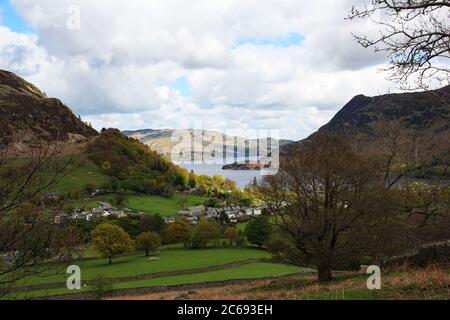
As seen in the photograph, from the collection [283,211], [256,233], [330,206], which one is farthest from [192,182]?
[330,206]

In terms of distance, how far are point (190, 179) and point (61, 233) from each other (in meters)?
188

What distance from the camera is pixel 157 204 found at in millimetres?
137500

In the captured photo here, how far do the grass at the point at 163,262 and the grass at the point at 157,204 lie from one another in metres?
40.6

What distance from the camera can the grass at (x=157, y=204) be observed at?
12766 centimetres

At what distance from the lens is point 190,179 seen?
19762 cm

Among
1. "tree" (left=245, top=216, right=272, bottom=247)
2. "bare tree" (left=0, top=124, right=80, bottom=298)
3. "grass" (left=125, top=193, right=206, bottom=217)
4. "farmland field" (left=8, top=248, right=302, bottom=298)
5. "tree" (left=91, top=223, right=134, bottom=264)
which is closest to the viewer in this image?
"bare tree" (left=0, top=124, right=80, bottom=298)

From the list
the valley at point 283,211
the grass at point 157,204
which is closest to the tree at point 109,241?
the valley at point 283,211

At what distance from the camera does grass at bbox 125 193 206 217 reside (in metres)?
128

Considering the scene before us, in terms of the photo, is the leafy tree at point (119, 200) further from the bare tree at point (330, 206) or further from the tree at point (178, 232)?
the bare tree at point (330, 206)

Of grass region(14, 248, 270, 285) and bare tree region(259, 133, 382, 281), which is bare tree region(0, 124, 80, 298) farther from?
grass region(14, 248, 270, 285)

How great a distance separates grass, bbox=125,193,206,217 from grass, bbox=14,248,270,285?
133ft

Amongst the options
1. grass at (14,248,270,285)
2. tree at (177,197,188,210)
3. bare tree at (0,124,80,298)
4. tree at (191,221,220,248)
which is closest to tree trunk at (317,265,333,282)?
bare tree at (0,124,80,298)
